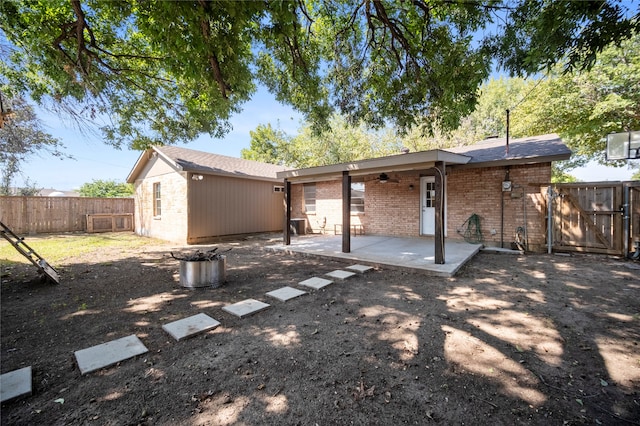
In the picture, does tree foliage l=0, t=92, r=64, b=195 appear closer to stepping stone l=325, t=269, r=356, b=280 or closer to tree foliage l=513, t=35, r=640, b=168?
stepping stone l=325, t=269, r=356, b=280

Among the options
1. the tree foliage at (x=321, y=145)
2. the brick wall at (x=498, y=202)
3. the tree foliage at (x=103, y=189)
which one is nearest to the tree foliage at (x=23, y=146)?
Result: the tree foliage at (x=103, y=189)

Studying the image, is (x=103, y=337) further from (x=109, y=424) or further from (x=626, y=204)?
(x=626, y=204)

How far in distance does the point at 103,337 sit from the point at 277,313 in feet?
6.26

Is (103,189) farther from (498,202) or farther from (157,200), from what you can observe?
(498,202)

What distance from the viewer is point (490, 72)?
190 inches

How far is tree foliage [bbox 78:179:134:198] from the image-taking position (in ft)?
89.1

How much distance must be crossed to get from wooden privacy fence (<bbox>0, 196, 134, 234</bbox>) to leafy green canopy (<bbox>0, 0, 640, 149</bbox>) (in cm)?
799

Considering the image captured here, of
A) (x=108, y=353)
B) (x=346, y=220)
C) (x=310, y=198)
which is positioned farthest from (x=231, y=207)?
(x=108, y=353)

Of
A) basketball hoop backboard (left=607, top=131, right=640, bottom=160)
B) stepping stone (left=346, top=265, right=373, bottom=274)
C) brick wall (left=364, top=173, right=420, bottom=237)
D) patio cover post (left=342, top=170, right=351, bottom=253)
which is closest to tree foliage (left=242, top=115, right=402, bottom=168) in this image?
brick wall (left=364, top=173, right=420, bottom=237)

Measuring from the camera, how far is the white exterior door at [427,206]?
9102 mm

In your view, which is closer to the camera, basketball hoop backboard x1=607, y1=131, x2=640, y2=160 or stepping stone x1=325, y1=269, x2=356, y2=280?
stepping stone x1=325, y1=269, x2=356, y2=280

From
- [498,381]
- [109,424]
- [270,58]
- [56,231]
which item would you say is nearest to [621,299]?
[498,381]

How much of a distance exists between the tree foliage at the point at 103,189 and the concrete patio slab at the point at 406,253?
28.0 meters

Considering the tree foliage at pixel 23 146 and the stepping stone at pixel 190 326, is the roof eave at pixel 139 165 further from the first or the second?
the stepping stone at pixel 190 326
